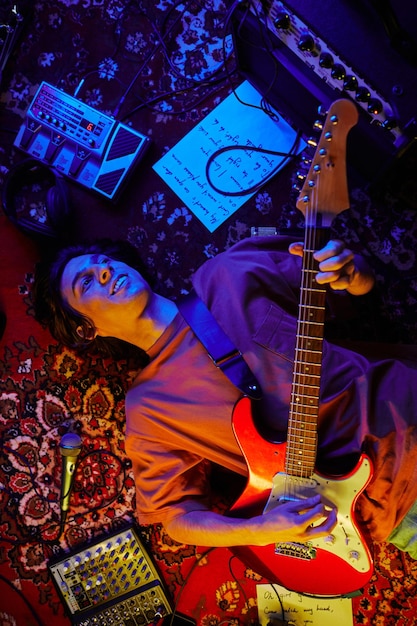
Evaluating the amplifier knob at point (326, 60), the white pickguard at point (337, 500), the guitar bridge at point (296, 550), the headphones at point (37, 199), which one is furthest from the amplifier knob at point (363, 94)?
the guitar bridge at point (296, 550)

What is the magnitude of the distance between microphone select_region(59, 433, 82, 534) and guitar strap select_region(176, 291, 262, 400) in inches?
28.9

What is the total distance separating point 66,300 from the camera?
6.61 ft

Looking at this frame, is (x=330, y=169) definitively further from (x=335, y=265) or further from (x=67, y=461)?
(x=67, y=461)

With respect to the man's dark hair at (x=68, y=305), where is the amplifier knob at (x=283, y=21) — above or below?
above

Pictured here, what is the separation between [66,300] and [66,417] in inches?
23.5

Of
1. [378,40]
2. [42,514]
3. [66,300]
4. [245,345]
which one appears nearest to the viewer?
[378,40]

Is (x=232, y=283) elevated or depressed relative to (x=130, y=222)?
elevated

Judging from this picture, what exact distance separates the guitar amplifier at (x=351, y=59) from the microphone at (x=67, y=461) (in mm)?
1594

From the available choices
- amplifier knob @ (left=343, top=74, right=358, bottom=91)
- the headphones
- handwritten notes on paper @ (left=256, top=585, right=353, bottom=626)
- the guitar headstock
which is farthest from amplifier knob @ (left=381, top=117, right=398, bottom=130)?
handwritten notes on paper @ (left=256, top=585, right=353, bottom=626)

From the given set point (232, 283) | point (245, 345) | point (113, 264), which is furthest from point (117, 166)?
point (245, 345)

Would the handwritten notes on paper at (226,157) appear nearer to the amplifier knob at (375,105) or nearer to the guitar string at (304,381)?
the amplifier knob at (375,105)

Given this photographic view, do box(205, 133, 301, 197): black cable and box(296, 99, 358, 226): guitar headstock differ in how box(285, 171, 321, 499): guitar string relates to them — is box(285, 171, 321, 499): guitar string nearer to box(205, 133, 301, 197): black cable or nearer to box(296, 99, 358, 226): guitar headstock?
box(296, 99, 358, 226): guitar headstock

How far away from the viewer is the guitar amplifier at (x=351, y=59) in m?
1.64

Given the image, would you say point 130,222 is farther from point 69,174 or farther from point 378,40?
point 378,40
